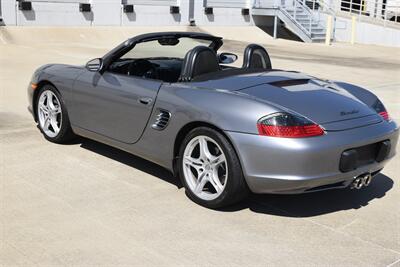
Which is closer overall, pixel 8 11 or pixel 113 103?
pixel 113 103

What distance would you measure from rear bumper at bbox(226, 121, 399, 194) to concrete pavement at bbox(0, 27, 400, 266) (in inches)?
12.7

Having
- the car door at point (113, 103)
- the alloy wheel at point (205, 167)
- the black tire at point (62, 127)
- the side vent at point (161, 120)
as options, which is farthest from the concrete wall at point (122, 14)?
the alloy wheel at point (205, 167)

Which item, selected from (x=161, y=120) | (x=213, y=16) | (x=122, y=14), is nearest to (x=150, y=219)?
(x=161, y=120)

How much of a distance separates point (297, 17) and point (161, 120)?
22607 millimetres

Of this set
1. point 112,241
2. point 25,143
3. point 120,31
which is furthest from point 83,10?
point 112,241

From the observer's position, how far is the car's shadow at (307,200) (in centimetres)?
436

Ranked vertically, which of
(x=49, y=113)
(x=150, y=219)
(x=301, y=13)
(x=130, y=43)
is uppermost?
(x=130, y=43)

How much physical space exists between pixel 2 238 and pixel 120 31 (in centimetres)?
1784

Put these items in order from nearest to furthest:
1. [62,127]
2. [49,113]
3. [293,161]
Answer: [293,161], [62,127], [49,113]

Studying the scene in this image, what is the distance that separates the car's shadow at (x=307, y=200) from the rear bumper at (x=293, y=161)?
0.35m

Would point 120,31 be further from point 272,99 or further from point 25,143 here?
point 272,99

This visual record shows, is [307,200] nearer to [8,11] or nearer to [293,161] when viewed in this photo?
[293,161]

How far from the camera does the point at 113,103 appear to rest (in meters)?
5.00

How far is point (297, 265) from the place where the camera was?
3443 mm
